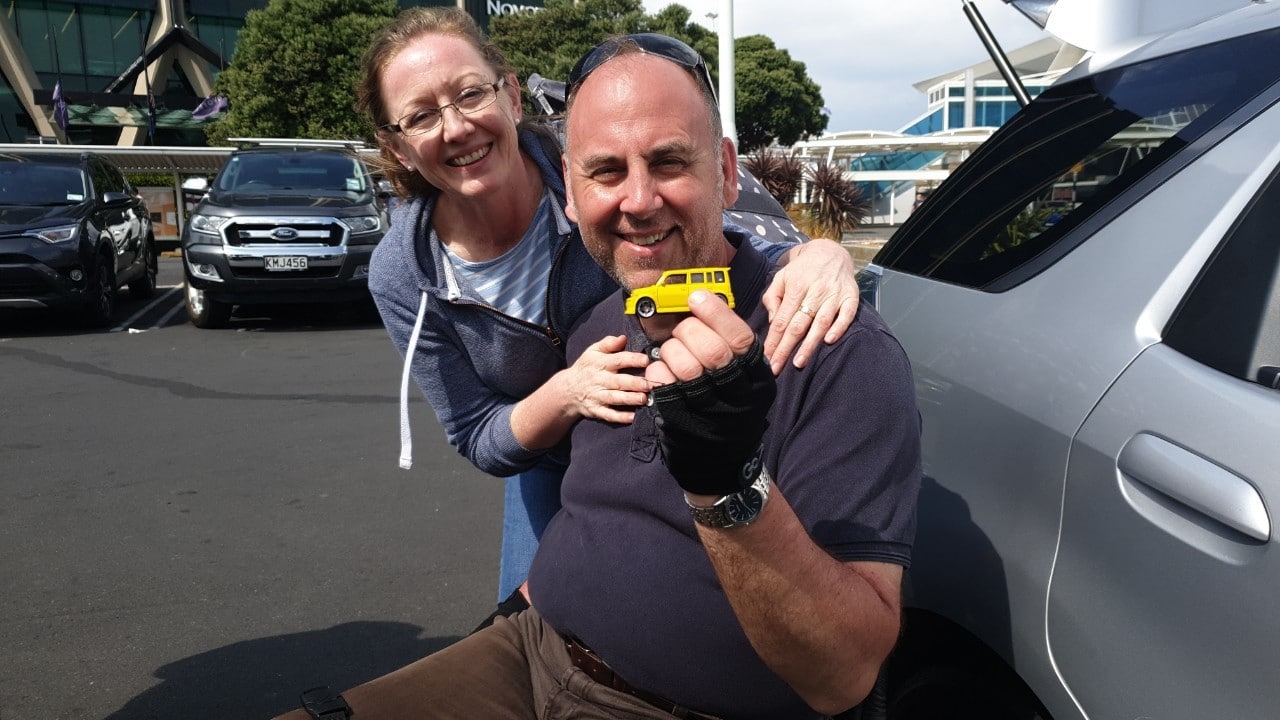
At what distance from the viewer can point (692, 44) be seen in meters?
42.9

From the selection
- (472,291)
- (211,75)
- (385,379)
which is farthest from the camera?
(211,75)

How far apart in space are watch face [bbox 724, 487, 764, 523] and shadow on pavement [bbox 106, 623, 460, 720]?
251 cm

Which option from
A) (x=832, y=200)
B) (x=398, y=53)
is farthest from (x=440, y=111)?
(x=832, y=200)

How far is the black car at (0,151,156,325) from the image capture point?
11094 mm

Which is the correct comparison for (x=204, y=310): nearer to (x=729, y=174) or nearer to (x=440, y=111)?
(x=440, y=111)

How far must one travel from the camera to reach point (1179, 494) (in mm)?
1486

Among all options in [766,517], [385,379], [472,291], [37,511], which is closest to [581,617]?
[766,517]

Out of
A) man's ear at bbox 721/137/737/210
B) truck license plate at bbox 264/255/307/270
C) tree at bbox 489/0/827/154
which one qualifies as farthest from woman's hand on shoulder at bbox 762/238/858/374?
tree at bbox 489/0/827/154

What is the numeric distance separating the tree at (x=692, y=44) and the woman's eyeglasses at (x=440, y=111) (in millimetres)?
34222

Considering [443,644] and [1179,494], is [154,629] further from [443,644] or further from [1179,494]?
[1179,494]

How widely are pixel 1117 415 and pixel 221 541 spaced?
4382 mm

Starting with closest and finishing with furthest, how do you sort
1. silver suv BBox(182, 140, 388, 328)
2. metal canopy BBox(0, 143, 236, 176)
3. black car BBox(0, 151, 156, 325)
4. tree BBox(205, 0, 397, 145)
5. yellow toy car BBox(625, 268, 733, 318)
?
yellow toy car BBox(625, 268, 733, 318)
black car BBox(0, 151, 156, 325)
silver suv BBox(182, 140, 388, 328)
metal canopy BBox(0, 143, 236, 176)
tree BBox(205, 0, 397, 145)

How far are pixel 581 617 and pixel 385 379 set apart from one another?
7.25 m

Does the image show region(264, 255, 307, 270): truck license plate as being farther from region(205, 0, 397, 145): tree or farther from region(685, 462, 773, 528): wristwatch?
region(205, 0, 397, 145): tree
